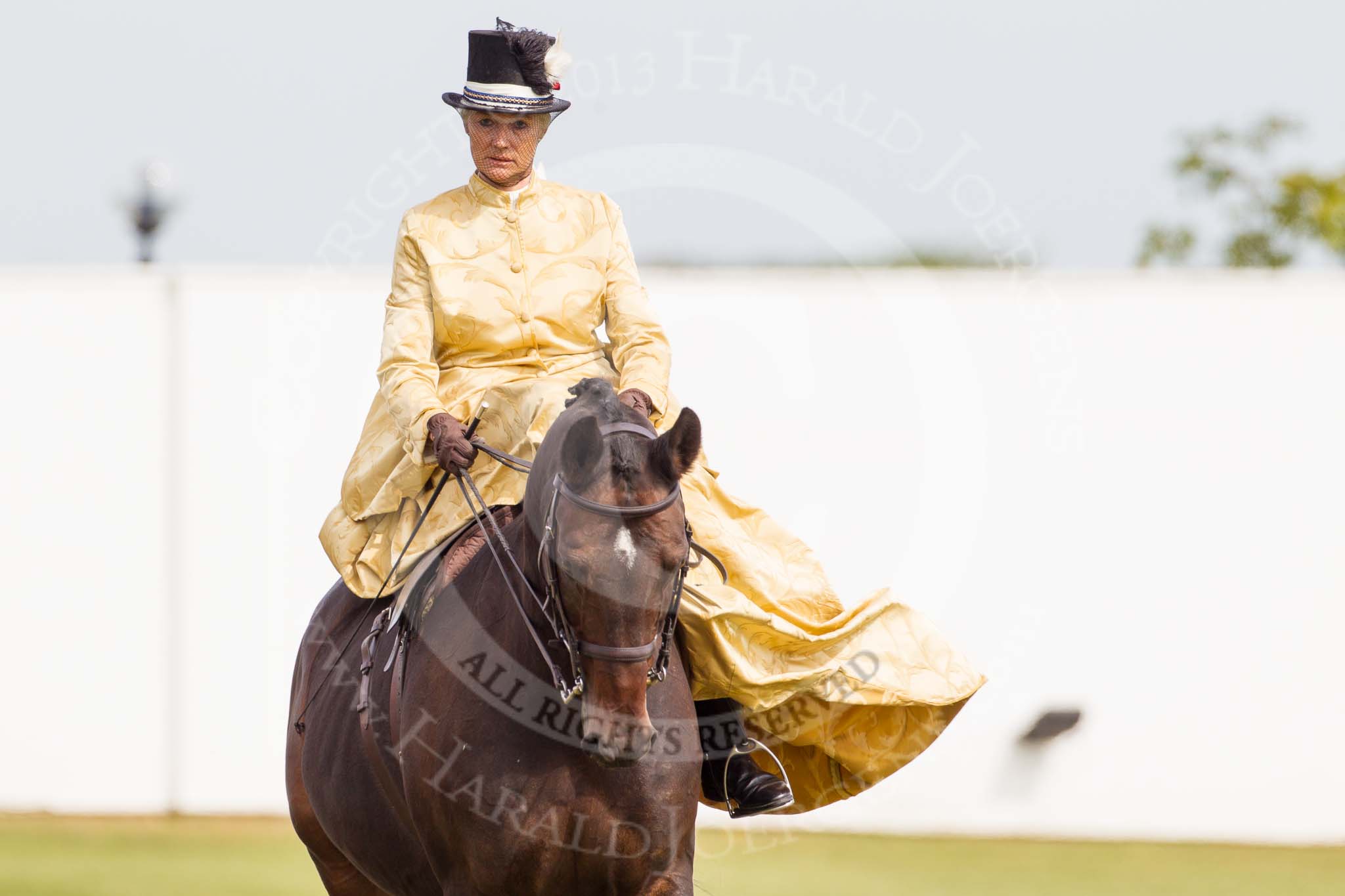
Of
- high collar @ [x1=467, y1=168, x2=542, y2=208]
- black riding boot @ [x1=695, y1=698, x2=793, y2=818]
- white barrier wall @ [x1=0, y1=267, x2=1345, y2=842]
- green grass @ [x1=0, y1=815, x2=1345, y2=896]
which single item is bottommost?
green grass @ [x1=0, y1=815, x2=1345, y2=896]

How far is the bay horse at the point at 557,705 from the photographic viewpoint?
3268 millimetres

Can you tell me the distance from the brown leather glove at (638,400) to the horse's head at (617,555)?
1.44 ft

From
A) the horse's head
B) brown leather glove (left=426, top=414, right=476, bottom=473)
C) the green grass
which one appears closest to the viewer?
the horse's head

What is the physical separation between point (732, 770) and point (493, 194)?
1.61m

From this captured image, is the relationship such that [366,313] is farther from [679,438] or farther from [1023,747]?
[679,438]

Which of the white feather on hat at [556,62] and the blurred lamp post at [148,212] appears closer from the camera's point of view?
the white feather on hat at [556,62]

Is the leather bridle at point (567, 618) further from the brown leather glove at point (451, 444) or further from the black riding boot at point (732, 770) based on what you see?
the black riding boot at point (732, 770)

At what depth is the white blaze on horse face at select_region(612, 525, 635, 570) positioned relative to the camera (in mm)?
3250

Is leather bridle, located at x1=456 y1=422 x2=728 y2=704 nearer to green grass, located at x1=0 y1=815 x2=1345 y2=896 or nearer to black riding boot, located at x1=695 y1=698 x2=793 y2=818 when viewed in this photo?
black riding boot, located at x1=695 y1=698 x2=793 y2=818

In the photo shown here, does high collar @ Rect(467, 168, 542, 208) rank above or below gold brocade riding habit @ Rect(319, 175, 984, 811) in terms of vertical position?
above

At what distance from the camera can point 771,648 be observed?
4.15 metres

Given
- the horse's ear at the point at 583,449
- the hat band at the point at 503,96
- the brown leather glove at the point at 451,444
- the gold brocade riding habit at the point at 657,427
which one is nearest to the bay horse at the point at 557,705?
the horse's ear at the point at 583,449

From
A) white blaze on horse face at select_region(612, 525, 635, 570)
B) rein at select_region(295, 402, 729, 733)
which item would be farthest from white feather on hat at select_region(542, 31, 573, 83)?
white blaze on horse face at select_region(612, 525, 635, 570)

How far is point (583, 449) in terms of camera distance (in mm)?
3336
